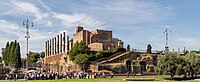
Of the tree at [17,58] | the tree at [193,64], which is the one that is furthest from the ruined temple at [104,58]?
the tree at [193,64]

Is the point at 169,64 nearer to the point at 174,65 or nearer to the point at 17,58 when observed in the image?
the point at 174,65

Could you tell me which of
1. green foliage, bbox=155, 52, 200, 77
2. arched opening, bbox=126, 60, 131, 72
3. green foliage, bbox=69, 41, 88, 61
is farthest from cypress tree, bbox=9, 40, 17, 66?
green foliage, bbox=155, 52, 200, 77

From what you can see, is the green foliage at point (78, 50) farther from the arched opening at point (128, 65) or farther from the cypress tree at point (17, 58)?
the cypress tree at point (17, 58)

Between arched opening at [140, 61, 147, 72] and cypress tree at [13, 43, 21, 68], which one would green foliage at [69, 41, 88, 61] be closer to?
cypress tree at [13, 43, 21, 68]

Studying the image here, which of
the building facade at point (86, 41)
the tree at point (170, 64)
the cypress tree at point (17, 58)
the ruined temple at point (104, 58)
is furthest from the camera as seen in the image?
the building facade at point (86, 41)

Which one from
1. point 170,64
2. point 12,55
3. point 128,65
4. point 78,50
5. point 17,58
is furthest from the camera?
point 12,55

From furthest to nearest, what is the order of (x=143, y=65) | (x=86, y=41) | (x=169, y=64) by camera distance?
(x=86, y=41), (x=143, y=65), (x=169, y=64)

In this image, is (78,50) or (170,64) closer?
(170,64)

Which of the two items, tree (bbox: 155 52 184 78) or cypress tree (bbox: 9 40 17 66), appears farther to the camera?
cypress tree (bbox: 9 40 17 66)

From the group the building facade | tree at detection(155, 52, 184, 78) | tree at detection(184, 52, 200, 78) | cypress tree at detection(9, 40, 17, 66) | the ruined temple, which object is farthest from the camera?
the building facade

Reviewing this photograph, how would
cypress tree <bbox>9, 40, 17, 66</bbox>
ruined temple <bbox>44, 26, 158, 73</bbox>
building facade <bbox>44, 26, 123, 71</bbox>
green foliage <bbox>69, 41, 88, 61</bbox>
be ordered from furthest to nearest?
building facade <bbox>44, 26, 123, 71</bbox>
cypress tree <bbox>9, 40, 17, 66</bbox>
green foliage <bbox>69, 41, 88, 61</bbox>
ruined temple <bbox>44, 26, 158, 73</bbox>

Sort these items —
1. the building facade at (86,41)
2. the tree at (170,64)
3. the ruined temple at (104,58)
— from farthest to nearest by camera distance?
the building facade at (86,41) → the ruined temple at (104,58) → the tree at (170,64)

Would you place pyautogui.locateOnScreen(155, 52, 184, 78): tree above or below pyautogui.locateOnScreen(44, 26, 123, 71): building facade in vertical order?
below

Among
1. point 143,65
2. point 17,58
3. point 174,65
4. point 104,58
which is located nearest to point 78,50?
point 104,58
